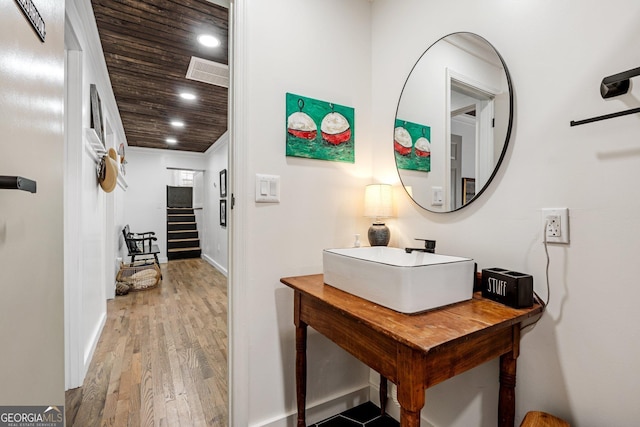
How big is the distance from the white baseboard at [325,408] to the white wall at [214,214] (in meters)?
3.97

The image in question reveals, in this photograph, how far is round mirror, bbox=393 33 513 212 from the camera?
1168 millimetres

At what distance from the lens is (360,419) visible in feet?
5.15

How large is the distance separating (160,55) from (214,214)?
4244 mm

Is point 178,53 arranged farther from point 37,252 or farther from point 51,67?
point 37,252

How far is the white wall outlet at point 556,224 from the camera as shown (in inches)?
37.9

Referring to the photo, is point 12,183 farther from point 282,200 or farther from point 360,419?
point 360,419

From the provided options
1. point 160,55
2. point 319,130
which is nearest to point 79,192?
point 160,55

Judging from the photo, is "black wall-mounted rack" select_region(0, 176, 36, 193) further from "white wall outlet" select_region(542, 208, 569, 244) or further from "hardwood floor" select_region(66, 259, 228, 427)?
"hardwood floor" select_region(66, 259, 228, 427)

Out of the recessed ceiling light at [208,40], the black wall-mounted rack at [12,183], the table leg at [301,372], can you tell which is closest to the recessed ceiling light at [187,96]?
the recessed ceiling light at [208,40]

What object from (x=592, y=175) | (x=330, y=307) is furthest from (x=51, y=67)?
(x=592, y=175)

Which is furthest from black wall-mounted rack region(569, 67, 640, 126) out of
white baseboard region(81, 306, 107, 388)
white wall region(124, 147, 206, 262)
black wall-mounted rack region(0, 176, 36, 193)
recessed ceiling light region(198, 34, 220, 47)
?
white wall region(124, 147, 206, 262)

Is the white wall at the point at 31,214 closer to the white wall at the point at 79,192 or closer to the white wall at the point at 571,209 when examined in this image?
the white wall at the point at 79,192

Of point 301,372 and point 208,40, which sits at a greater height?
point 208,40

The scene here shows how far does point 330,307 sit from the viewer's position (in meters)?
1.10
